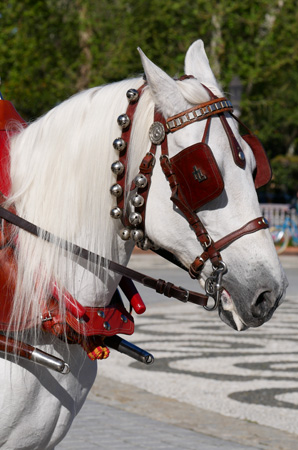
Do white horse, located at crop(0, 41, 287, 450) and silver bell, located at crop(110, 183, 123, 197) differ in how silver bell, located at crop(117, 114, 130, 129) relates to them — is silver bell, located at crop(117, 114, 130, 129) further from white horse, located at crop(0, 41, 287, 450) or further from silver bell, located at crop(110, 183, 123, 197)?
silver bell, located at crop(110, 183, 123, 197)

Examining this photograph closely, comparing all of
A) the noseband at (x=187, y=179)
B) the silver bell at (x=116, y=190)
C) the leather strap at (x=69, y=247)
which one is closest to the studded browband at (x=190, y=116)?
the noseband at (x=187, y=179)

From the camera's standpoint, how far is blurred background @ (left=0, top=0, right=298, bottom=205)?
89.5 feet

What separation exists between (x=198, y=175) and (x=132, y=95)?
0.37 metres

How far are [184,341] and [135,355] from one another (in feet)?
20.2

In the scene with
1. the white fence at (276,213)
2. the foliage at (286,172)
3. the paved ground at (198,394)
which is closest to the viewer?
the paved ground at (198,394)

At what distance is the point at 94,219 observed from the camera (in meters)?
2.79

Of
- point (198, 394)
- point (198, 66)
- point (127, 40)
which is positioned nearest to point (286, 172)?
point (127, 40)

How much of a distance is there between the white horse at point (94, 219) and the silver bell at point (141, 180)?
1.4 inches

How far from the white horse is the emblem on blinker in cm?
8

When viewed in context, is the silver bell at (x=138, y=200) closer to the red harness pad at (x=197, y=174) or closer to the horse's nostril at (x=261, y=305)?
the red harness pad at (x=197, y=174)

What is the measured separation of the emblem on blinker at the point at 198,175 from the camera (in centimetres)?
260

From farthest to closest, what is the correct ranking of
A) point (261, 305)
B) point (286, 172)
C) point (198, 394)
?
point (286, 172)
point (198, 394)
point (261, 305)

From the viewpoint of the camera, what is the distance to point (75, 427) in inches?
226

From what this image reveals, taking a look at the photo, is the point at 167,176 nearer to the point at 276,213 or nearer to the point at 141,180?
the point at 141,180
